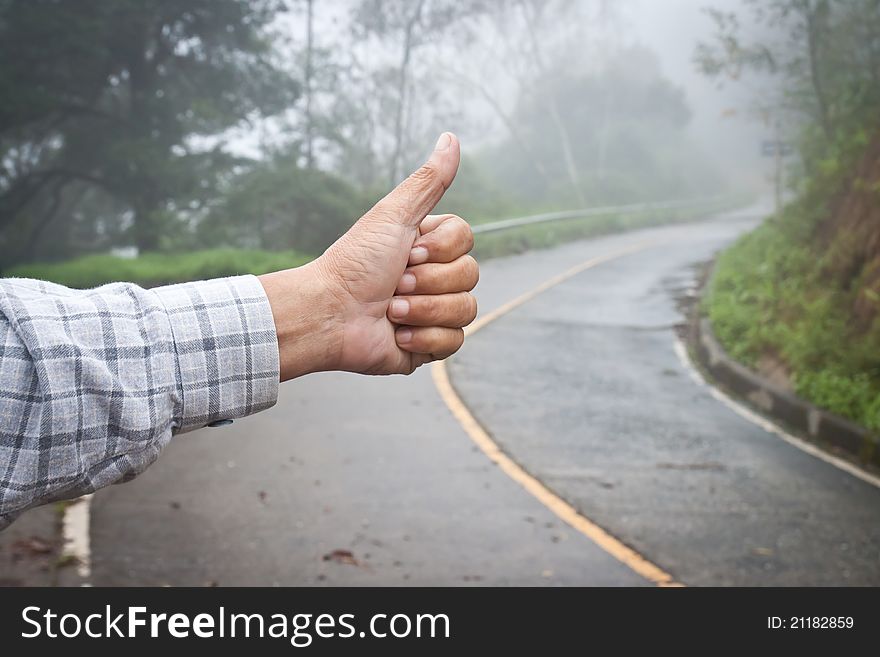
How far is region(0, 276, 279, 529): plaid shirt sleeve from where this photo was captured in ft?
5.18

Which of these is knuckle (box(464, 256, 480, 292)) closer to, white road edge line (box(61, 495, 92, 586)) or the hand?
the hand

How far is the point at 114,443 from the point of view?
1.66 metres

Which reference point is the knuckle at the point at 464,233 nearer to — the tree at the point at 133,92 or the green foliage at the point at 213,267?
the green foliage at the point at 213,267

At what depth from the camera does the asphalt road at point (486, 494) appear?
15.7 ft

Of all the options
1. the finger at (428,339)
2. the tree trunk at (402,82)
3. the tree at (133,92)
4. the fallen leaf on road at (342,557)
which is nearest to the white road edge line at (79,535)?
the fallen leaf on road at (342,557)

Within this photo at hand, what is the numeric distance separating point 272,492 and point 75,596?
1.89 metres

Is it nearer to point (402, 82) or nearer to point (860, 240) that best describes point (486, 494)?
point (402, 82)

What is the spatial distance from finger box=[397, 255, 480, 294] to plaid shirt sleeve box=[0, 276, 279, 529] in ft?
1.31

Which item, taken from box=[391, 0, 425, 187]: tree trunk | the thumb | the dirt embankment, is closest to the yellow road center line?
box=[391, 0, 425, 187]: tree trunk

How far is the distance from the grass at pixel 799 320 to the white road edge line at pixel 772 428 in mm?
421

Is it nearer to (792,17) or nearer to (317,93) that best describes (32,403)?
(317,93)

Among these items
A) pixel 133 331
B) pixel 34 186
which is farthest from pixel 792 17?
pixel 133 331

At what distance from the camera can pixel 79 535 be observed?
521cm

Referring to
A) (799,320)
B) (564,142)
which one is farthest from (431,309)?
(564,142)
